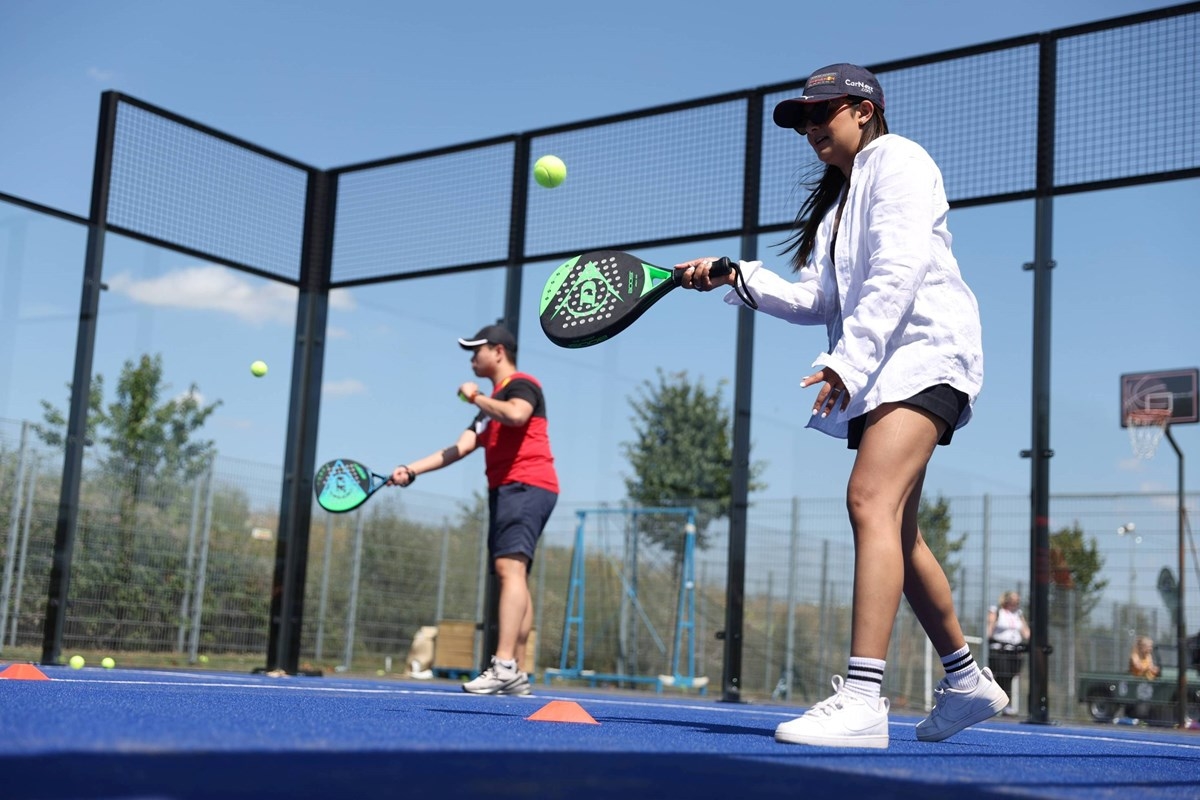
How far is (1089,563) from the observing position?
1032cm

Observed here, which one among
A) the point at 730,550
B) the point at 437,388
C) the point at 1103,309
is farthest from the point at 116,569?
the point at 1103,309

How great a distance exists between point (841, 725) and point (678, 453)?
10481mm

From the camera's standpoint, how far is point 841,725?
125 inches

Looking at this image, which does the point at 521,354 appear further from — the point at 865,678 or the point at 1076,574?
the point at 865,678

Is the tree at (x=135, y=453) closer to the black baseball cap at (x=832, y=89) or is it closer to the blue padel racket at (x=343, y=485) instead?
the blue padel racket at (x=343, y=485)

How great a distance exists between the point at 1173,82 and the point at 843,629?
6.62 m

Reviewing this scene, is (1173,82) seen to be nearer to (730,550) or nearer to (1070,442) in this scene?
(1070,442)

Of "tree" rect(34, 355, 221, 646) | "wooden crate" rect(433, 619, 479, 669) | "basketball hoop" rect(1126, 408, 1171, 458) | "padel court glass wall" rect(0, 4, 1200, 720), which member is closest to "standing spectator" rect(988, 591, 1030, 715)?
"padel court glass wall" rect(0, 4, 1200, 720)

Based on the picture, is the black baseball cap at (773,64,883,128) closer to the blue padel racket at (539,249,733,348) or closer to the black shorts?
the blue padel racket at (539,249,733,348)

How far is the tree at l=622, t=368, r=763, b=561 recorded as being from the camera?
11.9 metres

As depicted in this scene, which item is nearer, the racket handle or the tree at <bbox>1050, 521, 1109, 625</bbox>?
the racket handle

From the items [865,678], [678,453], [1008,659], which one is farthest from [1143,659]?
[865,678]

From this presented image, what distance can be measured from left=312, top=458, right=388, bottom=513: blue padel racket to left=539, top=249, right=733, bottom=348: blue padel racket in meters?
3.12

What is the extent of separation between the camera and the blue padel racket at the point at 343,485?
278 inches
